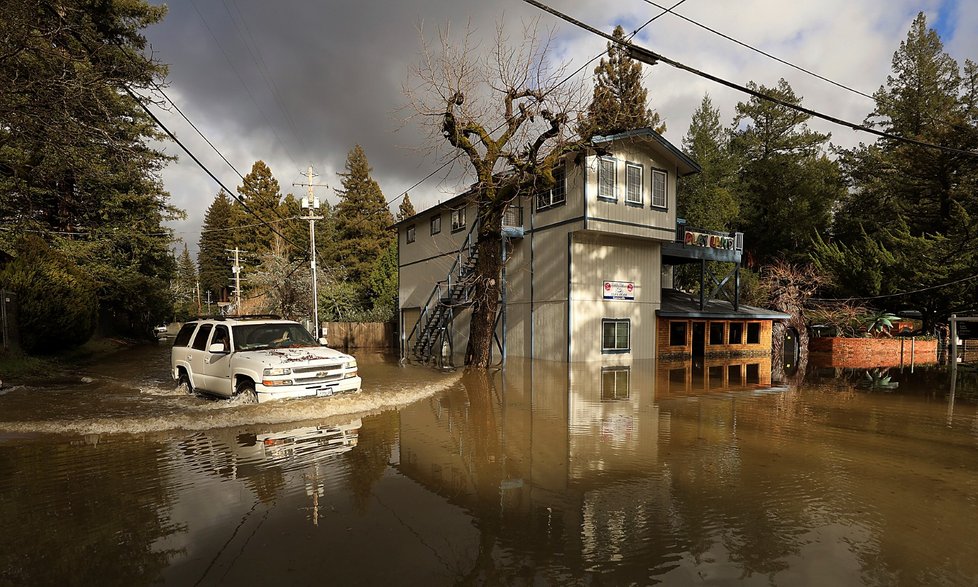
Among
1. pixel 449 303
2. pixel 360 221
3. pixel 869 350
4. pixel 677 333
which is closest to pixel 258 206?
pixel 360 221

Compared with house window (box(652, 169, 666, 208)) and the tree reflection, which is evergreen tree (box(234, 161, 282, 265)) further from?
the tree reflection

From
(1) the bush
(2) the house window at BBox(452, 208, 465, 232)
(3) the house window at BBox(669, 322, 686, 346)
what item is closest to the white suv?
(1) the bush

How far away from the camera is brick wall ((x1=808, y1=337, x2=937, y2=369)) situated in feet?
78.8

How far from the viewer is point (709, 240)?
22.9 meters

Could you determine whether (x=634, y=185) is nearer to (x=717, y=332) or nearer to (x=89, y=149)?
(x=717, y=332)

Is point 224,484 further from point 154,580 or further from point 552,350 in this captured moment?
point 552,350

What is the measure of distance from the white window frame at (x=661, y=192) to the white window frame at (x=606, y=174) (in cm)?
229

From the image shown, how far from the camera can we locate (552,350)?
1919 cm

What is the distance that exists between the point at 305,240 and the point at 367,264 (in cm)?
1029

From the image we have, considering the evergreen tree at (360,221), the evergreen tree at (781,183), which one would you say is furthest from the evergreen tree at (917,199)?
the evergreen tree at (360,221)

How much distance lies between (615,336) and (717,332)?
6.67m

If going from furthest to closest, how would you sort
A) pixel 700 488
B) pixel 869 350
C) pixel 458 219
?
pixel 458 219 < pixel 869 350 < pixel 700 488

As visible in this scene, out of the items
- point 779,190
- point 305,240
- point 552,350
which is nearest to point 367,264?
point 305,240

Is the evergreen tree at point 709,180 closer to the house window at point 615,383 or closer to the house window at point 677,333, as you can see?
the house window at point 677,333
